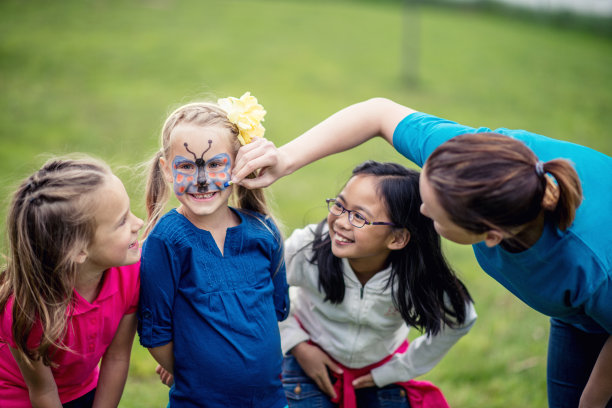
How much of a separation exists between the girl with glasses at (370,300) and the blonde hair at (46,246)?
45.6 inches

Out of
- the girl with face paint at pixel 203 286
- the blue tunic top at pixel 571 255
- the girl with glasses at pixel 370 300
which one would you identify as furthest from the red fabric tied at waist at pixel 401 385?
the blue tunic top at pixel 571 255

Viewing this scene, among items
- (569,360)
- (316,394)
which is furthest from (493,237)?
(316,394)

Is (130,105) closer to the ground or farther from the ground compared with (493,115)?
farther from the ground

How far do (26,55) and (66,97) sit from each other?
221cm

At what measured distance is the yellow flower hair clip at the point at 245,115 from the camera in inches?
91.8

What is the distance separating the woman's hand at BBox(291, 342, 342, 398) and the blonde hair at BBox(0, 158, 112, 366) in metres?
1.30

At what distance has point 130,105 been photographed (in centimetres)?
975

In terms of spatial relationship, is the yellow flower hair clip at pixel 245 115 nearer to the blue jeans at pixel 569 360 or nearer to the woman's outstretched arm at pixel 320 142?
the woman's outstretched arm at pixel 320 142

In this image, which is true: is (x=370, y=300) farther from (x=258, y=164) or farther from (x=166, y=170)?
(x=166, y=170)

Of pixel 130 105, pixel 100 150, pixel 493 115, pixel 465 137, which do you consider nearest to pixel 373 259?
pixel 465 137

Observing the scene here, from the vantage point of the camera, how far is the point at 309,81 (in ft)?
43.0

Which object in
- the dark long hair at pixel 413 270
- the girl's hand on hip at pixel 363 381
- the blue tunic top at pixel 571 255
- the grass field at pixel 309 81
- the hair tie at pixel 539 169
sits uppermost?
the hair tie at pixel 539 169

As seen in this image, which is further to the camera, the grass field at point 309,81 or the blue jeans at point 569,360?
the grass field at point 309,81

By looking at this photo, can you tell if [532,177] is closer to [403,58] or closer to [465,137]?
[465,137]
